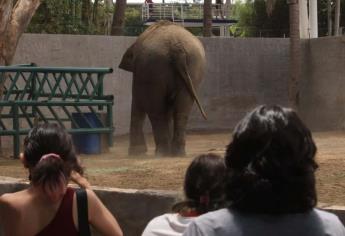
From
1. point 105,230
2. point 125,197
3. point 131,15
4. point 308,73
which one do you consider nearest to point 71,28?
point 308,73

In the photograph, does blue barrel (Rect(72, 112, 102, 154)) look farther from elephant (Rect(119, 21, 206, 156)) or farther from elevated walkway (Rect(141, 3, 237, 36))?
elevated walkway (Rect(141, 3, 237, 36))

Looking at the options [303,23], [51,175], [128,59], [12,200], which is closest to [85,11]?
[303,23]

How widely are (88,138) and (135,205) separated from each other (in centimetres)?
663

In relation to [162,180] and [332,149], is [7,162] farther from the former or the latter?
[332,149]

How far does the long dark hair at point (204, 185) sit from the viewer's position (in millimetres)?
2965

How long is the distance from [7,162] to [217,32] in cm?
4606

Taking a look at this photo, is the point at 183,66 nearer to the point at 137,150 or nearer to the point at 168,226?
the point at 137,150

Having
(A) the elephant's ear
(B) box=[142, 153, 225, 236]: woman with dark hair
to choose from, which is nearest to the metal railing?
(A) the elephant's ear

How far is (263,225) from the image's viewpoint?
2324 mm

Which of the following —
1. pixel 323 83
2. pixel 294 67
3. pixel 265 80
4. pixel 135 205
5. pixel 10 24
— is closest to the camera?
pixel 135 205

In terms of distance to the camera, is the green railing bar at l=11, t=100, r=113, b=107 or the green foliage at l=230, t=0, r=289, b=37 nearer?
the green railing bar at l=11, t=100, r=113, b=107

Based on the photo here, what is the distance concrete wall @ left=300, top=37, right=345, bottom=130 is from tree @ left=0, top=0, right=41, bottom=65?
27.4 ft

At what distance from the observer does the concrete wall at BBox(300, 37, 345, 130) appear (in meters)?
19.0

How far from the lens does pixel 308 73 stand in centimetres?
2002
